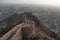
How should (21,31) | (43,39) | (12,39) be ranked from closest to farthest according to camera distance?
(12,39) < (21,31) < (43,39)

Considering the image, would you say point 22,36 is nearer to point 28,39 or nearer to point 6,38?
point 28,39

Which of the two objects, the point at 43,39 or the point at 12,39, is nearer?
the point at 12,39

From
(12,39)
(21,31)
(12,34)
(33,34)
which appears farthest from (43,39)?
(12,39)

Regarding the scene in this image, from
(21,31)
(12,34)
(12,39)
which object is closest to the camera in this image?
(12,39)

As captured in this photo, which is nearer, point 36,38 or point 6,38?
point 6,38

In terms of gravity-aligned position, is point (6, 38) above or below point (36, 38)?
above

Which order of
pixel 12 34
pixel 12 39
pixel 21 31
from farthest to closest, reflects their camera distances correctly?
1. pixel 21 31
2. pixel 12 34
3. pixel 12 39

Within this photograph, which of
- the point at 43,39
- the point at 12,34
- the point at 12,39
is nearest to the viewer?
the point at 12,39

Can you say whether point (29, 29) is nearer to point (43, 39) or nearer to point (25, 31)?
point (25, 31)

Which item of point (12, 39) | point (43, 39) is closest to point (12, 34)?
point (12, 39)

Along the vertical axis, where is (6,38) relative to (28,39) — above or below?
above
